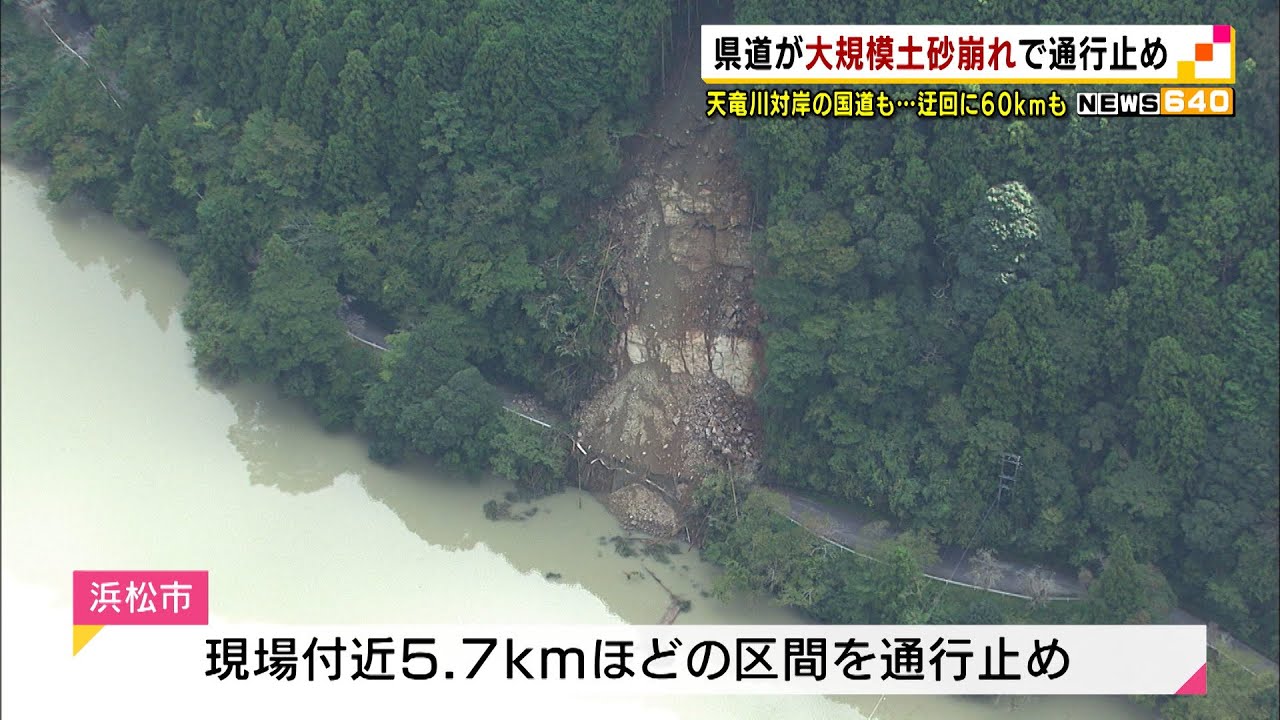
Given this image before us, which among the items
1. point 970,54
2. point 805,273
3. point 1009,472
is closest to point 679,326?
point 805,273

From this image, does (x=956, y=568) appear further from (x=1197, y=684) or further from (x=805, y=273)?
(x=805, y=273)

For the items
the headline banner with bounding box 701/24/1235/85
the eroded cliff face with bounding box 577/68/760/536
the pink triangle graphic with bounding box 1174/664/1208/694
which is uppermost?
the headline banner with bounding box 701/24/1235/85

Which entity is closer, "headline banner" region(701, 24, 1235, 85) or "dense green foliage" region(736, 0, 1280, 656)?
"dense green foliage" region(736, 0, 1280, 656)

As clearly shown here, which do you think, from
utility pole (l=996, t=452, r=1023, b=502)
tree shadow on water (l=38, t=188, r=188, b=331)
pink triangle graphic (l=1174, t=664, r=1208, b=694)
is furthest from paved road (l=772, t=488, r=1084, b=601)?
tree shadow on water (l=38, t=188, r=188, b=331)

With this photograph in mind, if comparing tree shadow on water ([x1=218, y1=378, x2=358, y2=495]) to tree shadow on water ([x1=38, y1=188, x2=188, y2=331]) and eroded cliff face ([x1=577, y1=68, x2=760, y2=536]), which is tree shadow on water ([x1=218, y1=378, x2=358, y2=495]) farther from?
eroded cliff face ([x1=577, y1=68, x2=760, y2=536])

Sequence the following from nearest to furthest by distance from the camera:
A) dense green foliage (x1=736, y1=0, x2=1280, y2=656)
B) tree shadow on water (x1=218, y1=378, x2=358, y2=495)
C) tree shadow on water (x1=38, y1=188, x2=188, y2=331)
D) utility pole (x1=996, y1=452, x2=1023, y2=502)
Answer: dense green foliage (x1=736, y1=0, x2=1280, y2=656) → utility pole (x1=996, y1=452, x2=1023, y2=502) → tree shadow on water (x1=218, y1=378, x2=358, y2=495) → tree shadow on water (x1=38, y1=188, x2=188, y2=331)
